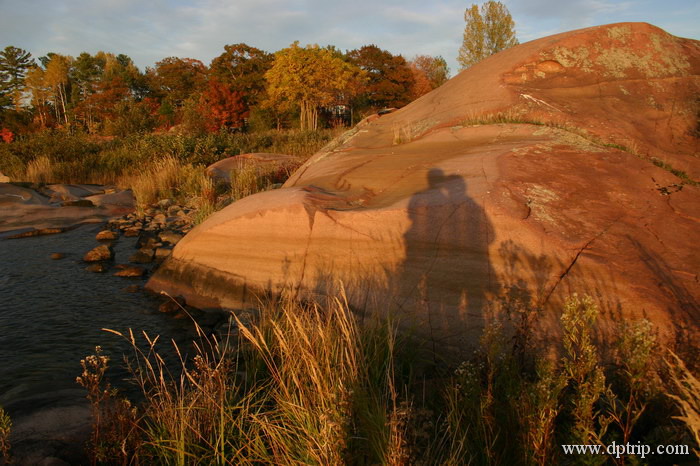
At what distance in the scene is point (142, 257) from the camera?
22.8 feet

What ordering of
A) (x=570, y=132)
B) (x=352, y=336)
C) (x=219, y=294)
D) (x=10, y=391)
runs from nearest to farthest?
(x=352, y=336), (x=10, y=391), (x=219, y=294), (x=570, y=132)

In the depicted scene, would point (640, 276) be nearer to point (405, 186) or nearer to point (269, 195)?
point (405, 186)

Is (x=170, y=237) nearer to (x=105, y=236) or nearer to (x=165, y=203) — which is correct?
(x=105, y=236)

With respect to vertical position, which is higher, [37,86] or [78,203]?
[37,86]

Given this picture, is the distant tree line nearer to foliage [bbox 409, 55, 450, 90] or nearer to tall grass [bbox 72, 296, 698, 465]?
foliage [bbox 409, 55, 450, 90]

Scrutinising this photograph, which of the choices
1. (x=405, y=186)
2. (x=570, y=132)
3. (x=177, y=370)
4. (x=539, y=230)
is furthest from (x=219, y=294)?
(x=570, y=132)

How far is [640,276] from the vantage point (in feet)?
11.2

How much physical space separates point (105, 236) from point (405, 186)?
19.4ft

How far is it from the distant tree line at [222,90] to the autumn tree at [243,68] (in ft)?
0.30

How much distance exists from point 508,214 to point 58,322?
186 inches

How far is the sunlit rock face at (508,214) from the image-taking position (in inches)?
140

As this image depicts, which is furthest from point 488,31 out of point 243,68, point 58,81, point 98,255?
point 58,81

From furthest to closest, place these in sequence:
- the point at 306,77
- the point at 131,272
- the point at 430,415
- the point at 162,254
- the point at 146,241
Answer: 1. the point at 306,77
2. the point at 146,241
3. the point at 162,254
4. the point at 131,272
5. the point at 430,415

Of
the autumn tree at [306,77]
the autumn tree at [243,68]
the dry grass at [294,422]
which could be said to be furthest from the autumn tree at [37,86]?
the dry grass at [294,422]
